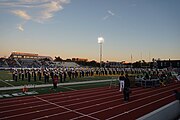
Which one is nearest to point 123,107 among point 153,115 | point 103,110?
point 103,110

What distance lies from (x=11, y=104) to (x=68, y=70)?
19.9m

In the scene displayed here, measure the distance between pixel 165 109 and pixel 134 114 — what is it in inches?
90.8

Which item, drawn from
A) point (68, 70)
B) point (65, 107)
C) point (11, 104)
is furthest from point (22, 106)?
point (68, 70)

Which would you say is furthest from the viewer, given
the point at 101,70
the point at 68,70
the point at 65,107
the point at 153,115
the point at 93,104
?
the point at 101,70

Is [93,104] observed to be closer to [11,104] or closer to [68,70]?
[11,104]

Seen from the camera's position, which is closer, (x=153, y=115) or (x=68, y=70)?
(x=153, y=115)

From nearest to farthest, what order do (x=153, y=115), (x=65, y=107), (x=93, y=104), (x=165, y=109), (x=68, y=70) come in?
(x=153, y=115)
(x=165, y=109)
(x=65, y=107)
(x=93, y=104)
(x=68, y=70)

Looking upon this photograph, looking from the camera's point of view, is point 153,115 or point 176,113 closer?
point 153,115

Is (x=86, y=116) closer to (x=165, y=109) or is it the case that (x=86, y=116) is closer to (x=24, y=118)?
(x=24, y=118)

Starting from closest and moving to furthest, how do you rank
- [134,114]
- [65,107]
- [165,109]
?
[165,109], [134,114], [65,107]

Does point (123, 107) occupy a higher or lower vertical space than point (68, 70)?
lower

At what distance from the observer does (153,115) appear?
696 cm

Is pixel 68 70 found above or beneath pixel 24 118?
above

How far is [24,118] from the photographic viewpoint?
9.20 meters
